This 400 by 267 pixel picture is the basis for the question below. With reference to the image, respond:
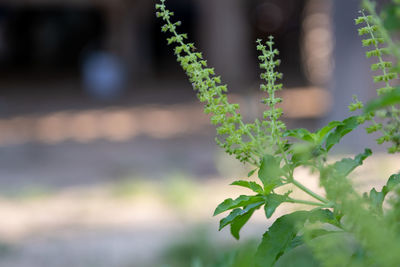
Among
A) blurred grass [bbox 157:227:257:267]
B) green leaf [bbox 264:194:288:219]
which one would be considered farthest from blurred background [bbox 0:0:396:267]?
green leaf [bbox 264:194:288:219]

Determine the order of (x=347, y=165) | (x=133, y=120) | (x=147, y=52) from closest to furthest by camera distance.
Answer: (x=347, y=165)
(x=133, y=120)
(x=147, y=52)

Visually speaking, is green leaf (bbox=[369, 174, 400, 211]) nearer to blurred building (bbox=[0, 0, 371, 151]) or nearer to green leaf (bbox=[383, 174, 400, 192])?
green leaf (bbox=[383, 174, 400, 192])

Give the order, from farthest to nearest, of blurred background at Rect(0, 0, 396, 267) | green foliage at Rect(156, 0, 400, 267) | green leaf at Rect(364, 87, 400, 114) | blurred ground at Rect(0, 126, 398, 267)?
blurred background at Rect(0, 0, 396, 267)
blurred ground at Rect(0, 126, 398, 267)
green foliage at Rect(156, 0, 400, 267)
green leaf at Rect(364, 87, 400, 114)

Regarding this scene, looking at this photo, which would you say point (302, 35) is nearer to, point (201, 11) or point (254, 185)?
point (201, 11)

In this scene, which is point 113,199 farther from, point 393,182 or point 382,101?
point 382,101

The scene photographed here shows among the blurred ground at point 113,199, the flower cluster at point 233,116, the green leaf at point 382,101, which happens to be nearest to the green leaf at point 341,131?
the flower cluster at point 233,116

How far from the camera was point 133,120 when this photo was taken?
11164 mm

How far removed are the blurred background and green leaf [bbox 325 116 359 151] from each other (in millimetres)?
178

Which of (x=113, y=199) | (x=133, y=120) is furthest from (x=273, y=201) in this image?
(x=133, y=120)

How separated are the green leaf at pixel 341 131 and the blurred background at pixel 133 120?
18cm

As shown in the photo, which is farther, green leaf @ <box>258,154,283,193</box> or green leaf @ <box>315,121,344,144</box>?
green leaf @ <box>315,121,344,144</box>

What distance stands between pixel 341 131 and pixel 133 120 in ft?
33.4

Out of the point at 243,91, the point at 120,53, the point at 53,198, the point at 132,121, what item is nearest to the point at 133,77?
the point at 120,53

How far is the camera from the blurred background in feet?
17.3
